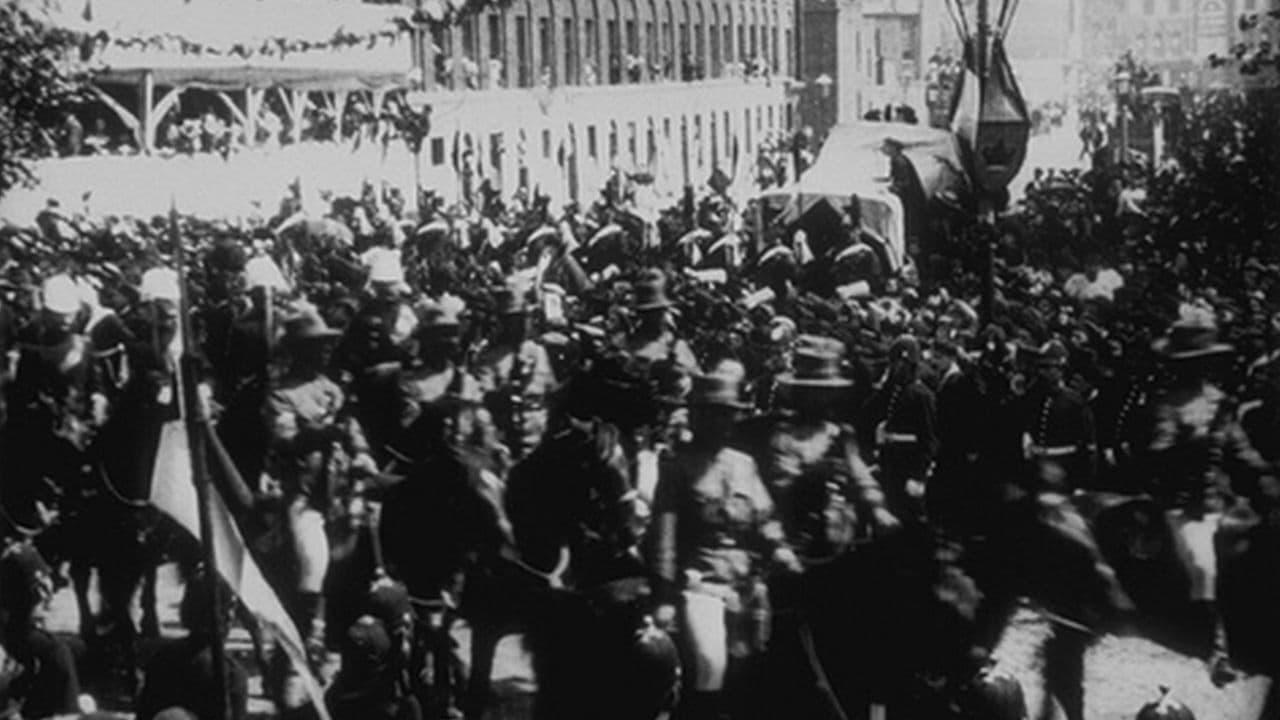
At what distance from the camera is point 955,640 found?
541 centimetres

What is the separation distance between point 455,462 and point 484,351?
346cm

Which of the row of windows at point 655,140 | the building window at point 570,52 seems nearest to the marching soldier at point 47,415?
the row of windows at point 655,140

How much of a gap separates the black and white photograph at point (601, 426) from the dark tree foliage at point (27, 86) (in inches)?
1.4

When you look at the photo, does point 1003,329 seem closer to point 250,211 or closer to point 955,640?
point 955,640

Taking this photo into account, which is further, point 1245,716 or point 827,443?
point 1245,716

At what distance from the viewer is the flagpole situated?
4465 mm

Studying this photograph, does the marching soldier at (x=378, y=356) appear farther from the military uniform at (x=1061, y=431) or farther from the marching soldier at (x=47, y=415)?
the military uniform at (x=1061, y=431)

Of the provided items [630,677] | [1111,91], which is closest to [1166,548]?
[630,677]

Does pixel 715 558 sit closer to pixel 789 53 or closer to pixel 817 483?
pixel 817 483

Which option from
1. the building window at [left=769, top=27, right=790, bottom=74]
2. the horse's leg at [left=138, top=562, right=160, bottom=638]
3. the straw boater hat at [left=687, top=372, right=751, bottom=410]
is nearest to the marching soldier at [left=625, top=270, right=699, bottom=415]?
the straw boater hat at [left=687, top=372, right=751, bottom=410]

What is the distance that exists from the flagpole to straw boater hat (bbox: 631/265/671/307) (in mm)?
4322

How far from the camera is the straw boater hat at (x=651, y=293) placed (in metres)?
8.92

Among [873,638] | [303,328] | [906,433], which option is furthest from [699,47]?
[873,638]

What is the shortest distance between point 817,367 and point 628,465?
0.98 m
